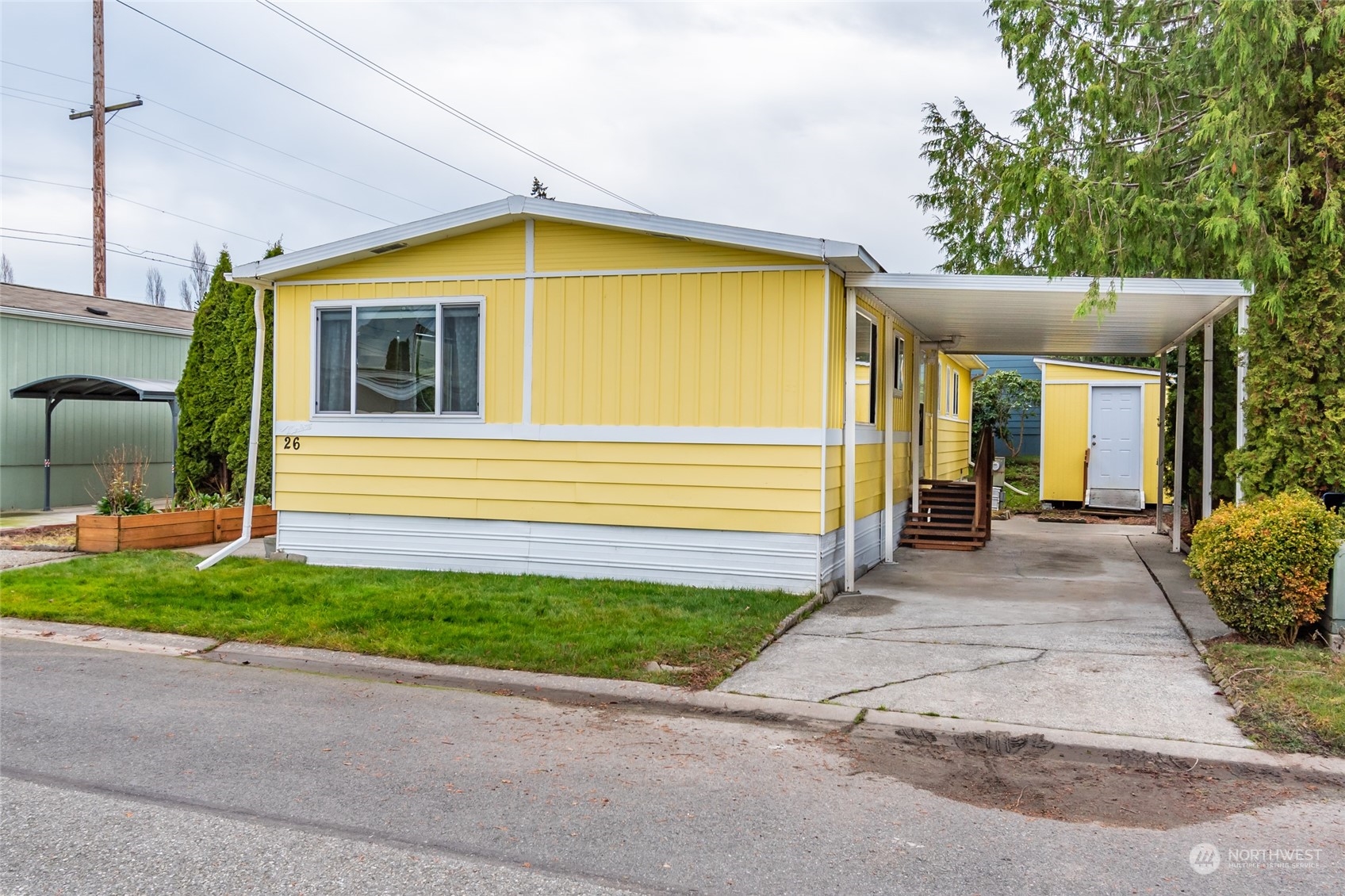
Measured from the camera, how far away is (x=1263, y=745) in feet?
15.7

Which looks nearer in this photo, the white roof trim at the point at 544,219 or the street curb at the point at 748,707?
the street curb at the point at 748,707

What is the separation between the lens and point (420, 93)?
79.0 ft

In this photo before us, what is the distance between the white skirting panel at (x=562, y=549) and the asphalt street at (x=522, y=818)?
323 centimetres

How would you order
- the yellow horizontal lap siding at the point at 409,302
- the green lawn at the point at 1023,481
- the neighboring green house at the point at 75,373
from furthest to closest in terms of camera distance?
the green lawn at the point at 1023,481 < the neighboring green house at the point at 75,373 < the yellow horizontal lap siding at the point at 409,302

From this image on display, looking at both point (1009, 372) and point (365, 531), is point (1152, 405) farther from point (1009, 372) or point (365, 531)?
point (365, 531)

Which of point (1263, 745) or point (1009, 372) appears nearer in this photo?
point (1263, 745)

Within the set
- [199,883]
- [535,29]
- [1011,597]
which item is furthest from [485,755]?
[535,29]

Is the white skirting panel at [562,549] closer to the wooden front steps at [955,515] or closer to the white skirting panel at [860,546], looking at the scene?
the white skirting panel at [860,546]

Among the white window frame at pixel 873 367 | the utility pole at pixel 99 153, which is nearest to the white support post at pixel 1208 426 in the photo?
the white window frame at pixel 873 367

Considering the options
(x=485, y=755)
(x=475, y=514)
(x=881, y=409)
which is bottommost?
(x=485, y=755)

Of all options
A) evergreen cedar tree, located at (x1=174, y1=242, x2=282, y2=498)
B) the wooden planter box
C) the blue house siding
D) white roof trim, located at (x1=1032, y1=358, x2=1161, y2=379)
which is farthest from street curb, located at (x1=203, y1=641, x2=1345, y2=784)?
the blue house siding

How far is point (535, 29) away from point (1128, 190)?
961 centimetres

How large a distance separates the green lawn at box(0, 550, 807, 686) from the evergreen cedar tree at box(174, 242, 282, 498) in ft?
14.3

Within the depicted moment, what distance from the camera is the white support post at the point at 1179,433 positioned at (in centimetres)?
1213
